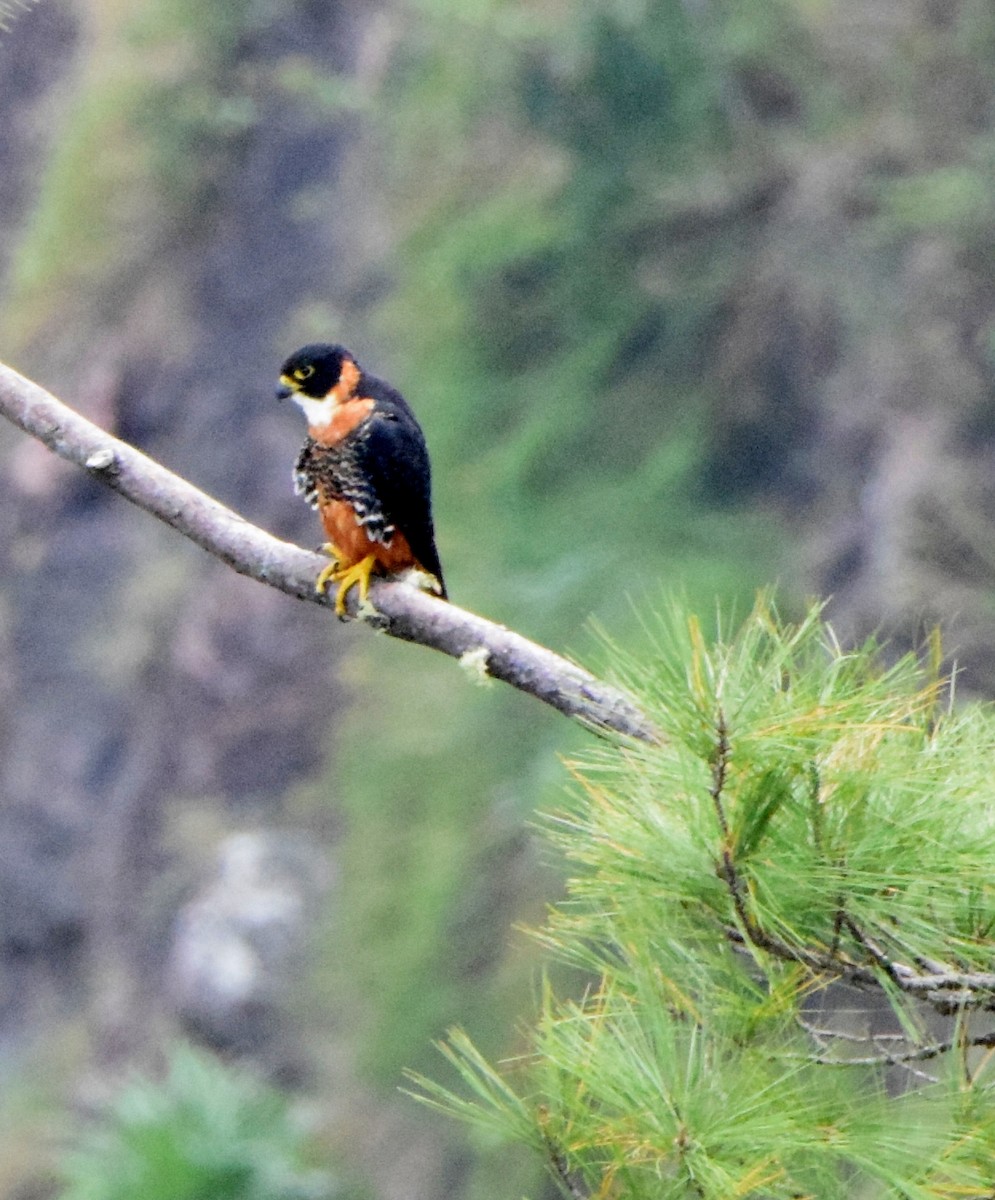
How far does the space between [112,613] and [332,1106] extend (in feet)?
11.4

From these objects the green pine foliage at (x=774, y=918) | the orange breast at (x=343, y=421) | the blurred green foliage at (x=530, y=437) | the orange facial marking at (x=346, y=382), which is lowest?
the green pine foliage at (x=774, y=918)

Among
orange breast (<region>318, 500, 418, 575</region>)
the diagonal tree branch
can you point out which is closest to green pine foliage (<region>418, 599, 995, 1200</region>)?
the diagonal tree branch

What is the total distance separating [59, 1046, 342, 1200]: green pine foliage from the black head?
3.11 m

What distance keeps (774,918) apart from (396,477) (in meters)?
1.80

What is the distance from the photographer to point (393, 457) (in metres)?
3.28

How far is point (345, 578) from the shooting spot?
283cm

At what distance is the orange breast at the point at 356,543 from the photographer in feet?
10.0

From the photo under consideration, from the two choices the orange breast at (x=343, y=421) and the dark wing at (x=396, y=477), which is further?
the orange breast at (x=343, y=421)

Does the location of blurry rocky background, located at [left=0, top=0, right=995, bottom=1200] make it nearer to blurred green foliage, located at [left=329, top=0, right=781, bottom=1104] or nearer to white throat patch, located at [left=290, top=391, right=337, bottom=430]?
blurred green foliage, located at [left=329, top=0, right=781, bottom=1104]

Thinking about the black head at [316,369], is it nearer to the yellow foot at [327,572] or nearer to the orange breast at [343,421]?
the orange breast at [343,421]

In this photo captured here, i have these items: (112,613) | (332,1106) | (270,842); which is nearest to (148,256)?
Answer: (112,613)

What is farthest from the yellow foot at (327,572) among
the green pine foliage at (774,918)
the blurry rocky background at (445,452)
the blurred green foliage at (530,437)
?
the blurred green foliage at (530,437)

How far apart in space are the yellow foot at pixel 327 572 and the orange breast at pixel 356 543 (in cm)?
1

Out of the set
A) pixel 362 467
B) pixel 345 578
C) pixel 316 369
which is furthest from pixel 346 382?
pixel 345 578
